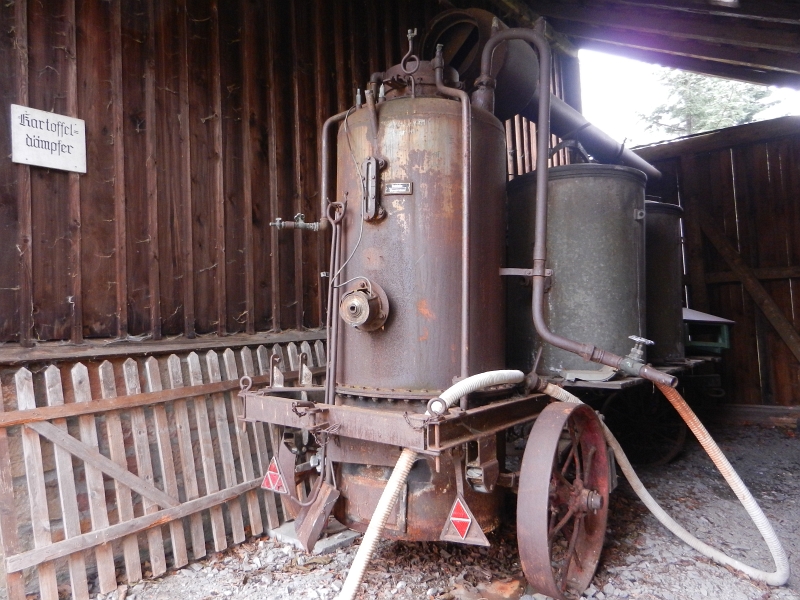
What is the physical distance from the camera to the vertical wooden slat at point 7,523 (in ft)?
8.22

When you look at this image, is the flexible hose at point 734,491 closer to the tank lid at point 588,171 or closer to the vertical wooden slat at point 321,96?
the tank lid at point 588,171

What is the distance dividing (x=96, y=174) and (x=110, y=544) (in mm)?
2174

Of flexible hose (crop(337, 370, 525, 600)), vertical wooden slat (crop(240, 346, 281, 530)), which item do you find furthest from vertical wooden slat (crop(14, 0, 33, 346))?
flexible hose (crop(337, 370, 525, 600))

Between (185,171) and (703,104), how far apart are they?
14.7 m

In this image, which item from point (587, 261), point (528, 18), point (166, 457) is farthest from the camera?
point (528, 18)

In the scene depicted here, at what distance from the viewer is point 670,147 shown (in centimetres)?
767

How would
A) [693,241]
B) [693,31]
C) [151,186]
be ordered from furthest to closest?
[693,241]
[693,31]
[151,186]

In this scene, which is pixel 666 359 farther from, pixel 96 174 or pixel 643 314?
pixel 96 174

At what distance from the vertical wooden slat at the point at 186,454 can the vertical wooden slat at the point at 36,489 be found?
30.0 inches

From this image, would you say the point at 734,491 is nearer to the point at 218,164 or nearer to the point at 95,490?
the point at 95,490

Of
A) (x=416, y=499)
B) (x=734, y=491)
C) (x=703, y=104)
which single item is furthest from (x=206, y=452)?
(x=703, y=104)

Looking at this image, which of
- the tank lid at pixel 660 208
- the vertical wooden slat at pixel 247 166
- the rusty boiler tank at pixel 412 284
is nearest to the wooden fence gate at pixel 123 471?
the vertical wooden slat at pixel 247 166

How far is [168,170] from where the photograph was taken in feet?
11.9

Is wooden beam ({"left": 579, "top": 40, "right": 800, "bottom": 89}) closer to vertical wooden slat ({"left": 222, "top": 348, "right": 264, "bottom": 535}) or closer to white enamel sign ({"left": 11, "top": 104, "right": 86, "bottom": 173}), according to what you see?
vertical wooden slat ({"left": 222, "top": 348, "right": 264, "bottom": 535})
